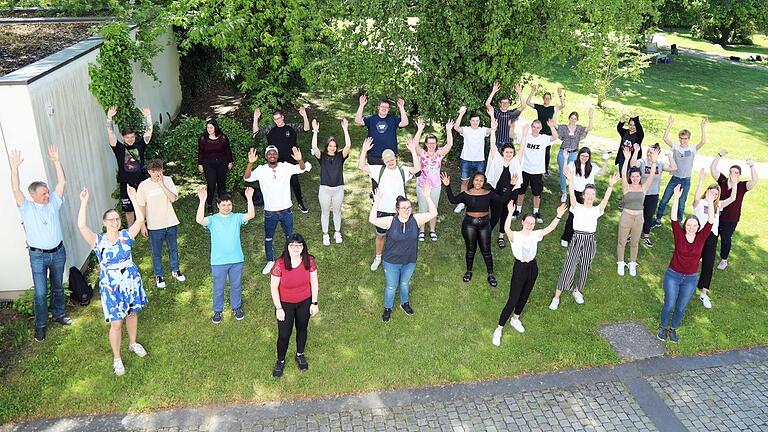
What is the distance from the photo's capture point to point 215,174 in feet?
32.9

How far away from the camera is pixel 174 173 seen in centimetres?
1239

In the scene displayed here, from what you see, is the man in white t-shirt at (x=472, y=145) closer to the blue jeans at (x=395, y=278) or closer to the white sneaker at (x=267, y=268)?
the blue jeans at (x=395, y=278)

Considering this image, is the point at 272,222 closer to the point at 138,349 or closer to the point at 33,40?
the point at 138,349

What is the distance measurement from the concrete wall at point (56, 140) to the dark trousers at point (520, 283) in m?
5.91

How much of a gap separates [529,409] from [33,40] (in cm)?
989

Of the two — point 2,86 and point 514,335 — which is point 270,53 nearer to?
point 2,86

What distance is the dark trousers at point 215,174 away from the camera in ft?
32.5

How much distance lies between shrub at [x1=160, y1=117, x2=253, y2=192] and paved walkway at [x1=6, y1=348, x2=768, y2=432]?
5432 mm

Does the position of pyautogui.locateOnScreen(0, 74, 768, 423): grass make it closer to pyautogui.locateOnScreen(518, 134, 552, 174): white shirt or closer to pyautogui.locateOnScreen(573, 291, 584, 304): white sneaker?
pyautogui.locateOnScreen(573, 291, 584, 304): white sneaker

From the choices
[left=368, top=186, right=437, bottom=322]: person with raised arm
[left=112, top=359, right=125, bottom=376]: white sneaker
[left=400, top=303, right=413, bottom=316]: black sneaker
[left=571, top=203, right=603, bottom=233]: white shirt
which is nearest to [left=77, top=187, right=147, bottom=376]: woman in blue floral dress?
[left=112, top=359, right=125, bottom=376]: white sneaker

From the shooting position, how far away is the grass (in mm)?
6637

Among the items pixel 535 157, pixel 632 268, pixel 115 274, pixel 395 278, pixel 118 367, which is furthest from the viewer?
pixel 535 157

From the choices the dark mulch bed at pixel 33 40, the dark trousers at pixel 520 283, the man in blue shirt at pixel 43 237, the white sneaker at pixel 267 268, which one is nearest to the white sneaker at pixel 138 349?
the man in blue shirt at pixel 43 237

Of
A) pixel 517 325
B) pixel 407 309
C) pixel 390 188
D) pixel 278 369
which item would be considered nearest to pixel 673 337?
pixel 517 325
